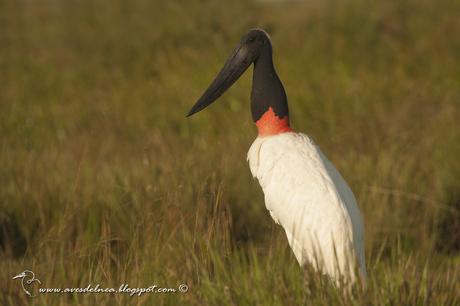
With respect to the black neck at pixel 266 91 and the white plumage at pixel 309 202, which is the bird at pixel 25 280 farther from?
the black neck at pixel 266 91

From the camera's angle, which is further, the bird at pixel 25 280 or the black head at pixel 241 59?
the black head at pixel 241 59

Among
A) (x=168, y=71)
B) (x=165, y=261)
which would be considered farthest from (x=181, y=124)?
(x=165, y=261)

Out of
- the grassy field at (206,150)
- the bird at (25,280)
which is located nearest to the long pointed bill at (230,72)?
the grassy field at (206,150)

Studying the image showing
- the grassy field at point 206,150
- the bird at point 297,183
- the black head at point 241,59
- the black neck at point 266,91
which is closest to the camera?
the bird at point 297,183

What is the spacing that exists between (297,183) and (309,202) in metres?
0.10

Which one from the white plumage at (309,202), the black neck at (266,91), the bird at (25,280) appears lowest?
the bird at (25,280)

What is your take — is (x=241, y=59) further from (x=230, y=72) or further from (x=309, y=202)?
(x=309, y=202)

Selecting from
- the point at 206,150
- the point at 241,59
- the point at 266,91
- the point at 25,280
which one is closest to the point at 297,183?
the point at 266,91

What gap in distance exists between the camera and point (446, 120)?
6559 millimetres

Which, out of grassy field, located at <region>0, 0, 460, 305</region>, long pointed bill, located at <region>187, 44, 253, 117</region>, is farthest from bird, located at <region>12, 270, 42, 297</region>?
long pointed bill, located at <region>187, 44, 253, 117</region>

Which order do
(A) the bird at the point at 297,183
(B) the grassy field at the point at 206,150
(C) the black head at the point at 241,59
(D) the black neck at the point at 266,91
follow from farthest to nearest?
1. (C) the black head at the point at 241,59
2. (D) the black neck at the point at 266,91
3. (B) the grassy field at the point at 206,150
4. (A) the bird at the point at 297,183

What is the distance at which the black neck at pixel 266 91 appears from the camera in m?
3.83

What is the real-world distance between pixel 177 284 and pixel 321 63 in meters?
5.45

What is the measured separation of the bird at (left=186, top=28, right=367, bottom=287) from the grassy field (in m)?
0.14
